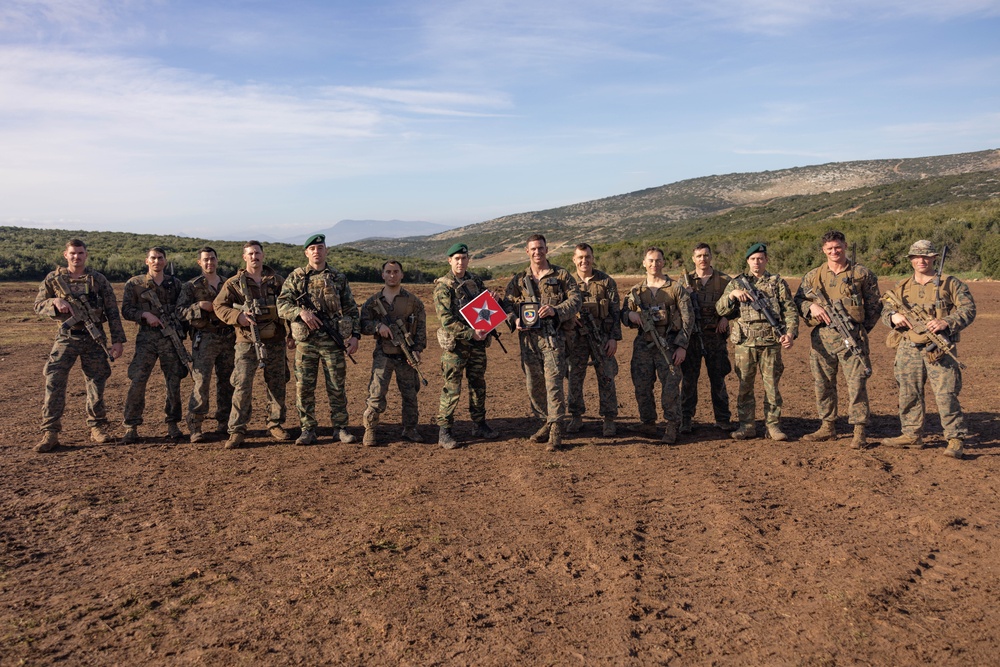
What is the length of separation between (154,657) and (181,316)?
496 cm

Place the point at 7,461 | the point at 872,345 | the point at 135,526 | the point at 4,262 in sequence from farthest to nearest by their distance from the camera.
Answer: the point at 4,262 < the point at 872,345 < the point at 7,461 < the point at 135,526

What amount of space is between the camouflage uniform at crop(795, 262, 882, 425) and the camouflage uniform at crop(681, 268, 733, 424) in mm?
931

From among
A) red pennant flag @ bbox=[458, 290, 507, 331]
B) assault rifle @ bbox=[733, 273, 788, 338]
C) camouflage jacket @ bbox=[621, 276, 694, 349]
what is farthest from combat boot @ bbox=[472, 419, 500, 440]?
assault rifle @ bbox=[733, 273, 788, 338]

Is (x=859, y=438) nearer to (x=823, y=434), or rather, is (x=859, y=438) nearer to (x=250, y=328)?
(x=823, y=434)

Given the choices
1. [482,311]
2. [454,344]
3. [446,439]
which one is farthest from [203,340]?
[482,311]

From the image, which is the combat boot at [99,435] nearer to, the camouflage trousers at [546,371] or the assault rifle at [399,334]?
the assault rifle at [399,334]

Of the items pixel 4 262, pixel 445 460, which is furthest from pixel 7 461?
pixel 4 262

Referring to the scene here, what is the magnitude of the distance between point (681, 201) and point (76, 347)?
11195 cm

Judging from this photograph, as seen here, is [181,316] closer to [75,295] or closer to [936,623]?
[75,295]

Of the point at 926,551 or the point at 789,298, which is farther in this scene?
the point at 789,298

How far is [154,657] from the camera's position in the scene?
3857 millimetres

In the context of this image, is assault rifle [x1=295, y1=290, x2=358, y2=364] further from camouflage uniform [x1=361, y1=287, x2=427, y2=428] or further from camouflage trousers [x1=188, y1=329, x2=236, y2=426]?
camouflage trousers [x1=188, y1=329, x2=236, y2=426]

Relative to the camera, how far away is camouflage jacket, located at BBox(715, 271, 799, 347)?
25.0ft

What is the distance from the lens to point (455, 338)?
783 centimetres
